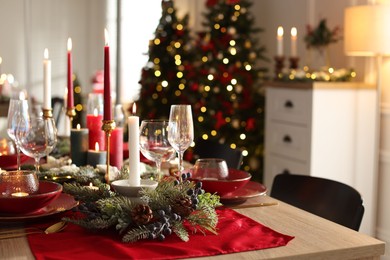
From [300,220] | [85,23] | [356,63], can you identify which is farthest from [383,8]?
[85,23]

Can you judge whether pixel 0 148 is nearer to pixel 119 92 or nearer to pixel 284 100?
pixel 284 100

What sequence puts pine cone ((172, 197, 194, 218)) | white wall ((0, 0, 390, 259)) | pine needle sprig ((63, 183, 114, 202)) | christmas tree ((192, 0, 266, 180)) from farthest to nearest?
white wall ((0, 0, 390, 259)), christmas tree ((192, 0, 266, 180)), pine needle sprig ((63, 183, 114, 202)), pine cone ((172, 197, 194, 218))

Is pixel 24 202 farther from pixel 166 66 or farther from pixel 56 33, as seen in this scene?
pixel 56 33

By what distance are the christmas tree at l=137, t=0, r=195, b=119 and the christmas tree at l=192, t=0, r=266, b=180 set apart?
139 mm

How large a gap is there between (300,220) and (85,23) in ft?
18.5

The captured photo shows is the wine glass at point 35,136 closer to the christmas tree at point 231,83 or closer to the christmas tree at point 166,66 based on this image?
the christmas tree at point 231,83

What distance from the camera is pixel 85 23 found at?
700 centimetres

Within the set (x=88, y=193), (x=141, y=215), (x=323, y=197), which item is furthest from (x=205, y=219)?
(x=323, y=197)

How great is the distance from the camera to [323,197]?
6.82ft

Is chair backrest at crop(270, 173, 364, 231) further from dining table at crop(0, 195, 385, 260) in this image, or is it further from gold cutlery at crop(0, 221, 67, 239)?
gold cutlery at crop(0, 221, 67, 239)

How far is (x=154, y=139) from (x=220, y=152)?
114cm

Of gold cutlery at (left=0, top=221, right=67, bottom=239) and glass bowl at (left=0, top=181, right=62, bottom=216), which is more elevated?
glass bowl at (left=0, top=181, right=62, bottom=216)

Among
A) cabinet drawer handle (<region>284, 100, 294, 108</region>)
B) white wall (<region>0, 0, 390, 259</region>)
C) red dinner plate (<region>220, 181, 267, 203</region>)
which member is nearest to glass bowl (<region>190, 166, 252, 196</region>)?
red dinner plate (<region>220, 181, 267, 203</region>)

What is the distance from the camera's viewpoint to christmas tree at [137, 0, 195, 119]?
5.14 metres
